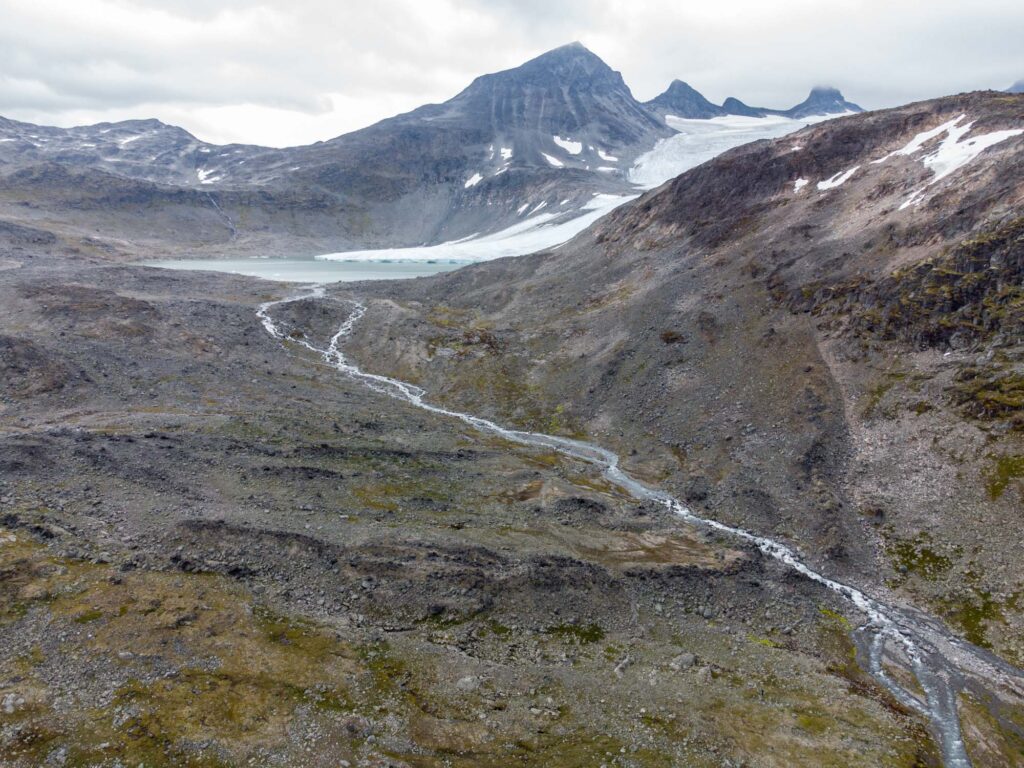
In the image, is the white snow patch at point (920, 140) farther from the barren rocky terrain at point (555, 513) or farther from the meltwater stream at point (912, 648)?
the meltwater stream at point (912, 648)

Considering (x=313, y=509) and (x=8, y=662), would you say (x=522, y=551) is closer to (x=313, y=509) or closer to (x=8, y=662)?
(x=313, y=509)

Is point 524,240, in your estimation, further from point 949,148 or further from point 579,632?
point 579,632

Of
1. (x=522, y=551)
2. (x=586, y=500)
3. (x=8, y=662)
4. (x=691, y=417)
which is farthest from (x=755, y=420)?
(x=8, y=662)

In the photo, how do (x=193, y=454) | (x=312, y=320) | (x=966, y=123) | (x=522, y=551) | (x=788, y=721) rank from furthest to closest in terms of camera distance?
(x=312, y=320), (x=966, y=123), (x=193, y=454), (x=522, y=551), (x=788, y=721)

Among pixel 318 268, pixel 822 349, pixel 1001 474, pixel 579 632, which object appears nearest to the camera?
pixel 579 632

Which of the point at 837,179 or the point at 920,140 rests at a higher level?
the point at 920,140

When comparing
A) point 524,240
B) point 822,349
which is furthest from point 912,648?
point 524,240

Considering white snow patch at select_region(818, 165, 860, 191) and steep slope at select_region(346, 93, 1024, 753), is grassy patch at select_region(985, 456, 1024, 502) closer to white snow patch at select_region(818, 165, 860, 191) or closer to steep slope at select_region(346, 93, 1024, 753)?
steep slope at select_region(346, 93, 1024, 753)
